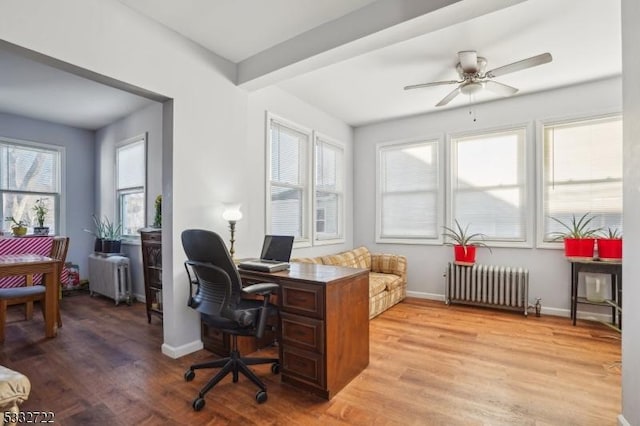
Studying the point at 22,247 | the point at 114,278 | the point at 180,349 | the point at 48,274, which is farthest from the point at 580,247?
the point at 22,247

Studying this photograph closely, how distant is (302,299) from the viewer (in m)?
2.20

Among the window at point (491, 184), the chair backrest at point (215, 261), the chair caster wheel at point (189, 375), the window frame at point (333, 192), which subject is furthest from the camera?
the window frame at point (333, 192)

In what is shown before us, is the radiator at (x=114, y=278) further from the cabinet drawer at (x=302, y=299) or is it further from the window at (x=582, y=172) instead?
the window at (x=582, y=172)

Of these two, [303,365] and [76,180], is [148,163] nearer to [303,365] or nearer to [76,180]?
[76,180]

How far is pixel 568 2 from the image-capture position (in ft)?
7.65

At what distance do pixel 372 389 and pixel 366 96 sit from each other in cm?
337

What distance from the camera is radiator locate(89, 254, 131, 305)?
14.5 feet

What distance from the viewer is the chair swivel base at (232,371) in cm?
203

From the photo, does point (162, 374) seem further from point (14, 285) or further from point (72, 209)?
point (72, 209)

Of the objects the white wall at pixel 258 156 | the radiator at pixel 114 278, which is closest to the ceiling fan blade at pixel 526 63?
the white wall at pixel 258 156

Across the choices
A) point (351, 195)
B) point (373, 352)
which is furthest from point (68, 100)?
point (373, 352)

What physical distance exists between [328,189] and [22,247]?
176 inches

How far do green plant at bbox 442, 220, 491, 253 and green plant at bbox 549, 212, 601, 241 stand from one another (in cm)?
83

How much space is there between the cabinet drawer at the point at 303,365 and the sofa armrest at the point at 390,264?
2.72m
